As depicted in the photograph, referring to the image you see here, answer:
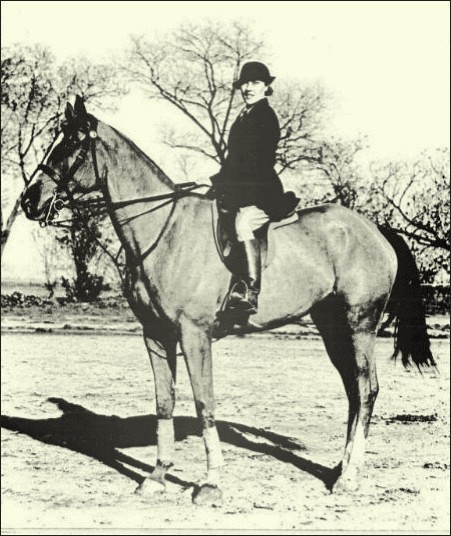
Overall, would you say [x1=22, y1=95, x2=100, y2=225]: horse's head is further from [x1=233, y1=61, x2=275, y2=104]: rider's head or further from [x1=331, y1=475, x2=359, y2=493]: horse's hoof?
[x1=331, y1=475, x2=359, y2=493]: horse's hoof

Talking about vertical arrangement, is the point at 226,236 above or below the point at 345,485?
above

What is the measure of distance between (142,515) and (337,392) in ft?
19.7

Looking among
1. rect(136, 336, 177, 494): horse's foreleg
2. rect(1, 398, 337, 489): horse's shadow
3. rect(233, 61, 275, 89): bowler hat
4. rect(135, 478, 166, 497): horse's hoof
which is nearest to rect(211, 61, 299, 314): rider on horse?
rect(233, 61, 275, 89): bowler hat

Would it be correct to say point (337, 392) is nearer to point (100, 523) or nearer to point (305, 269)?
point (305, 269)

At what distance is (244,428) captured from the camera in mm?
8344

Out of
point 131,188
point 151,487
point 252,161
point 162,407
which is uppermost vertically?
point 252,161

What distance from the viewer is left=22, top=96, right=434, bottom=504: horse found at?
5.06 m

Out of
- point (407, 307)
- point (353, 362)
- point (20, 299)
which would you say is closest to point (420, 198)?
point (407, 307)

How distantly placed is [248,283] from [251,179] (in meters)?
0.84

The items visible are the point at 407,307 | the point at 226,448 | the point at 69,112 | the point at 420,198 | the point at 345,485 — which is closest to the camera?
the point at 69,112

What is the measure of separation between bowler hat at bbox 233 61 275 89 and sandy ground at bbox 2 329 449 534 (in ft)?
9.70

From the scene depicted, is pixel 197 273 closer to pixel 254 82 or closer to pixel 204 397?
pixel 204 397

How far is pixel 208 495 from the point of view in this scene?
204 inches

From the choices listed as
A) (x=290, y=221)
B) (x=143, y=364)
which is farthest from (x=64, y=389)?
(x=290, y=221)
